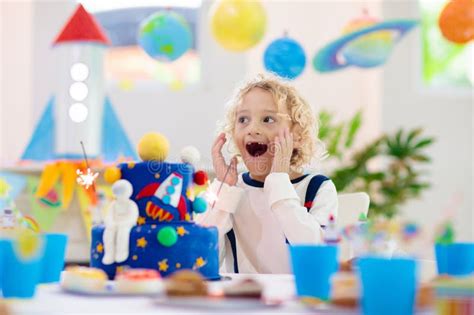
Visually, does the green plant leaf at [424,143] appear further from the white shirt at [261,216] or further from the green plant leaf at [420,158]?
the white shirt at [261,216]

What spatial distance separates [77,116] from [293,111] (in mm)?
2462

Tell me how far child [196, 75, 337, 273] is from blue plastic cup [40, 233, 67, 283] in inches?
19.7

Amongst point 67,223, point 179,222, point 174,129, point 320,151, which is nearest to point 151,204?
point 179,222

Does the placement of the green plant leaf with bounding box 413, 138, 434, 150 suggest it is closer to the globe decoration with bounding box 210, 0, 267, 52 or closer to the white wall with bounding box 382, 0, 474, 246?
the white wall with bounding box 382, 0, 474, 246

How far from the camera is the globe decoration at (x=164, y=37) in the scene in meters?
4.30

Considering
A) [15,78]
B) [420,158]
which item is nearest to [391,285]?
[420,158]

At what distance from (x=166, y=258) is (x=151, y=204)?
0.36 feet

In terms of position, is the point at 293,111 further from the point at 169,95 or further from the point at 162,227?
the point at 169,95

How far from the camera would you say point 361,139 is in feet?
19.6

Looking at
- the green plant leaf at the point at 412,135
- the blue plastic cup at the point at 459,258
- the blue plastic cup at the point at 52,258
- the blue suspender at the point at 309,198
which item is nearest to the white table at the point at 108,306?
the blue plastic cup at the point at 52,258

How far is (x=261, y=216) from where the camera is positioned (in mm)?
1929

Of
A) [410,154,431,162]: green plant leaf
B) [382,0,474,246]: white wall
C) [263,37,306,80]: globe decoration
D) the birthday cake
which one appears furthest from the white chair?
[382,0,474,246]: white wall

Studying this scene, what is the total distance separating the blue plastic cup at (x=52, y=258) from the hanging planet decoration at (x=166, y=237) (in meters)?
0.19

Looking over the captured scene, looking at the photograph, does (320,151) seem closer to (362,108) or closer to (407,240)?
(407,240)
